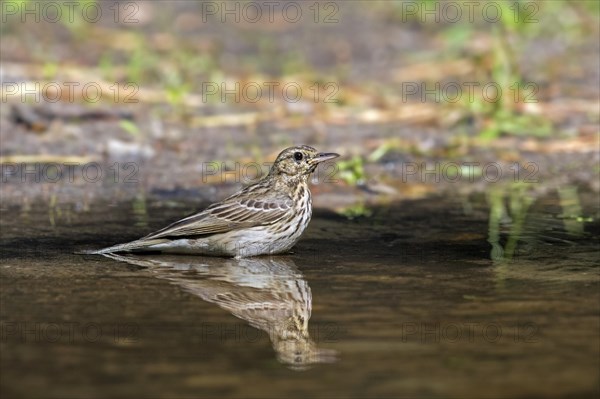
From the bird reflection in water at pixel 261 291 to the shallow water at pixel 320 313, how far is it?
0.05ft

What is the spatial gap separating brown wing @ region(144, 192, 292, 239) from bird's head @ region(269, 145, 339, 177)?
366 millimetres

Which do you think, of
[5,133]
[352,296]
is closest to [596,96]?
[5,133]

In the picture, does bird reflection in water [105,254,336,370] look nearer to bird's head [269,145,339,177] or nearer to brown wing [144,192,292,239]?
brown wing [144,192,292,239]

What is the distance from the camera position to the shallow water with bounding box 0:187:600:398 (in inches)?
187

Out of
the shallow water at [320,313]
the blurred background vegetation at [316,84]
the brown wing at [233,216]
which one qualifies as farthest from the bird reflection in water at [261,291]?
the blurred background vegetation at [316,84]

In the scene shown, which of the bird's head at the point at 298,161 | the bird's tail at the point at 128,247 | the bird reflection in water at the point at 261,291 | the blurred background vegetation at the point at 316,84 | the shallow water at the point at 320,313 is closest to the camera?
the shallow water at the point at 320,313

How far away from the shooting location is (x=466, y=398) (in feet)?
14.8

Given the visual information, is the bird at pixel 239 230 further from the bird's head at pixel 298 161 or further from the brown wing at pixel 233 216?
the bird's head at pixel 298 161

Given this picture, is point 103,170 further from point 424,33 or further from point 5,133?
point 424,33

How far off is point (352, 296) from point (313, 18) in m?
13.1

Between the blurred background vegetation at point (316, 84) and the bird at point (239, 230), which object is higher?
the blurred background vegetation at point (316, 84)

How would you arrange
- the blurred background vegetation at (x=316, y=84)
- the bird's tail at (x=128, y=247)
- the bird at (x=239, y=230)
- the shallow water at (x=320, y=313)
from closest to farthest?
the shallow water at (x=320, y=313) < the bird's tail at (x=128, y=247) < the bird at (x=239, y=230) < the blurred background vegetation at (x=316, y=84)

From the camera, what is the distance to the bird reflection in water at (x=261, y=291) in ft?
17.5

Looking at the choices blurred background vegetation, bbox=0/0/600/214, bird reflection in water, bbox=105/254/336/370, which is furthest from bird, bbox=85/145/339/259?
blurred background vegetation, bbox=0/0/600/214
